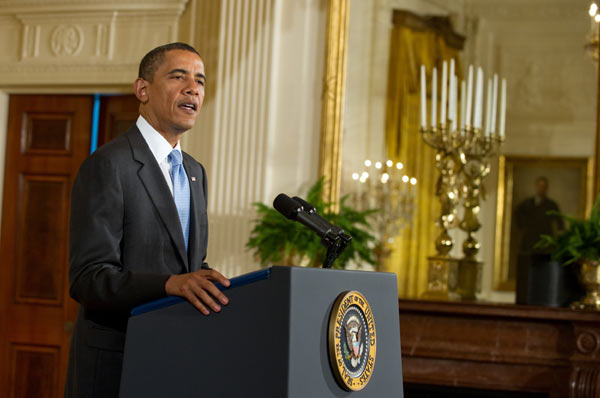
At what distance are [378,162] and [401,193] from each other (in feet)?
0.77

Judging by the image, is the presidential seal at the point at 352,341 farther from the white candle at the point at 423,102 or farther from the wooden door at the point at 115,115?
the wooden door at the point at 115,115

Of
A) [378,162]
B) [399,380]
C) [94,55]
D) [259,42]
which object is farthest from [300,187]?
[399,380]

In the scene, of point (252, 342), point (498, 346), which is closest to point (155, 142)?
point (252, 342)

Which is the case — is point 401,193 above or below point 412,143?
below

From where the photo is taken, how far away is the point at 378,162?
480cm

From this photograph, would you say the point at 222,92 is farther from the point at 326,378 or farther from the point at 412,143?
the point at 326,378

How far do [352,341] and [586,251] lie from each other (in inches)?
117

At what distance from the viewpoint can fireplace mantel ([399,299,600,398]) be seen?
13.7 ft

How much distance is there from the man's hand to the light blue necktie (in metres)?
0.40

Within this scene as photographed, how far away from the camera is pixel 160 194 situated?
1.84 meters

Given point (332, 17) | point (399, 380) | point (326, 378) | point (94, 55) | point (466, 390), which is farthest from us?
point (94, 55)

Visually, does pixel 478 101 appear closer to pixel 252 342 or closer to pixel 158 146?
pixel 158 146

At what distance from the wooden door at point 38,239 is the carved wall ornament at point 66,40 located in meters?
0.35

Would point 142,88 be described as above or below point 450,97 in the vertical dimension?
below
